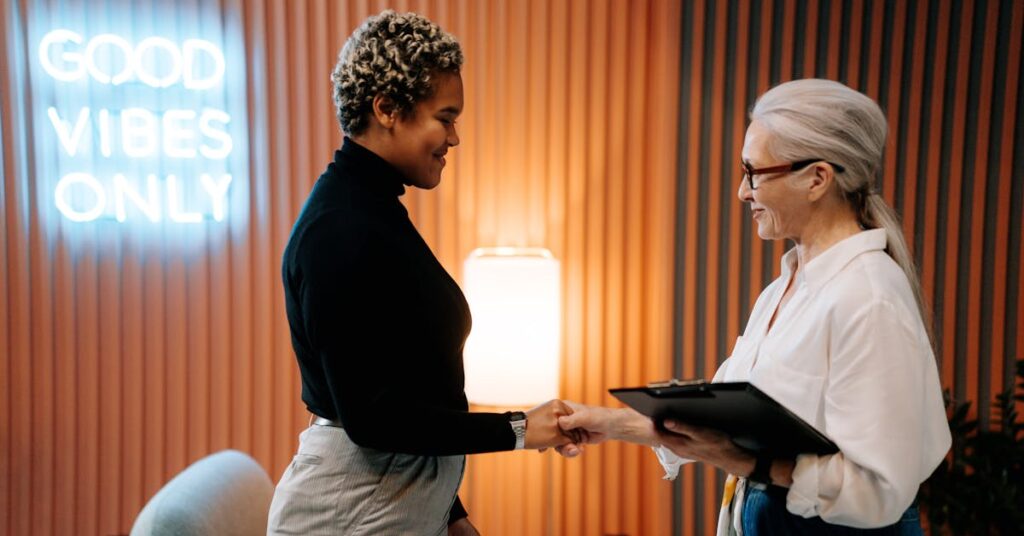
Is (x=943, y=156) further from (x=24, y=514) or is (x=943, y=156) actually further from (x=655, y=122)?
(x=24, y=514)


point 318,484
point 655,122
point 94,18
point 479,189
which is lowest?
point 318,484

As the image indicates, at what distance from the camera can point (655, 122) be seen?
3.63 metres

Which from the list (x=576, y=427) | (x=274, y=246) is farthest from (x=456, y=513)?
(x=274, y=246)

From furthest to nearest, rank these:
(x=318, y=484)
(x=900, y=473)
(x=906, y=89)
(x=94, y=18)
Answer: (x=906, y=89)
(x=94, y=18)
(x=318, y=484)
(x=900, y=473)

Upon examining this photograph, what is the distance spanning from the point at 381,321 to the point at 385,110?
0.42 metres

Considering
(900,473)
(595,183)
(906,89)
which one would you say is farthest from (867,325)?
(906,89)

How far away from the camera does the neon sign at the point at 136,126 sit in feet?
11.1

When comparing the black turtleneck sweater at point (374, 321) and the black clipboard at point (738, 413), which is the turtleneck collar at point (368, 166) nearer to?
the black turtleneck sweater at point (374, 321)

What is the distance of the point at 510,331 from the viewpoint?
10.2 ft

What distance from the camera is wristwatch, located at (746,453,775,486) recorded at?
4.87 feet

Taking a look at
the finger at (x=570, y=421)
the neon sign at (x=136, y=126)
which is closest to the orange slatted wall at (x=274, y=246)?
the neon sign at (x=136, y=126)

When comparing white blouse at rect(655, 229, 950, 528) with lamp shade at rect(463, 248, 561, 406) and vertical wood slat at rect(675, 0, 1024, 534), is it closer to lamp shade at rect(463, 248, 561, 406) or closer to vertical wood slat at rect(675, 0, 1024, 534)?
lamp shade at rect(463, 248, 561, 406)

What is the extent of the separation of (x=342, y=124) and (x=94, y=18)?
2.51 metres

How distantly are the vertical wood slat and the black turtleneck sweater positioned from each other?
93.5 inches
